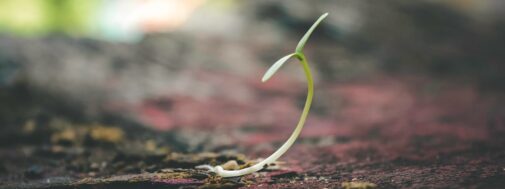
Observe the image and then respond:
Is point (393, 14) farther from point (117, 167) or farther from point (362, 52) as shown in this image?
point (117, 167)

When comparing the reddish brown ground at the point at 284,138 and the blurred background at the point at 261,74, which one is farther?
the blurred background at the point at 261,74

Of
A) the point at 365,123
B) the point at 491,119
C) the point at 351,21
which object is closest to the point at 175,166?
the point at 365,123

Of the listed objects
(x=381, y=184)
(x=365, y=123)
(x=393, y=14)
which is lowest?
(x=381, y=184)

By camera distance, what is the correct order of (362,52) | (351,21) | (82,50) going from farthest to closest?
(351,21)
(362,52)
(82,50)

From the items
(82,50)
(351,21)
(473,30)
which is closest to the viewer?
(82,50)

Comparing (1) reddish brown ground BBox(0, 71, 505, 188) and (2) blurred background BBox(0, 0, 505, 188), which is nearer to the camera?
(1) reddish brown ground BBox(0, 71, 505, 188)

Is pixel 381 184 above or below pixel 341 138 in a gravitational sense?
below

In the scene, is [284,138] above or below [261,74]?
below

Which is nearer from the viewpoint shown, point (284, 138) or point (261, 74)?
point (284, 138)
